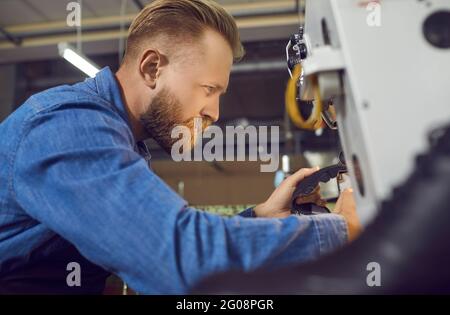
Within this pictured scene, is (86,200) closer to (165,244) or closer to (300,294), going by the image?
(165,244)

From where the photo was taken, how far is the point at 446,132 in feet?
1.38

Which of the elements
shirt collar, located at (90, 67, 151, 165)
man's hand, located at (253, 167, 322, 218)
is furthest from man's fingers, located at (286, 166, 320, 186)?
shirt collar, located at (90, 67, 151, 165)

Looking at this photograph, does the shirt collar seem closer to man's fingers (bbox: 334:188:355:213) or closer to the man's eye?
the man's eye

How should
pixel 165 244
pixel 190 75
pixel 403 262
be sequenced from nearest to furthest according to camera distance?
pixel 403 262 → pixel 165 244 → pixel 190 75

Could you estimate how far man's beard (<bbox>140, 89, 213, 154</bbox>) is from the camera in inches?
36.2

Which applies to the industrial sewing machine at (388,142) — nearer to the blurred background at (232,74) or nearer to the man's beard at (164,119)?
the man's beard at (164,119)

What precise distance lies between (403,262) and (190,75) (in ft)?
2.11

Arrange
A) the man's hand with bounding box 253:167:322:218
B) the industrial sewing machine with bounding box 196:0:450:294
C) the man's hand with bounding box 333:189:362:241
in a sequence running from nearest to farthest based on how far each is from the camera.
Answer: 1. the industrial sewing machine with bounding box 196:0:450:294
2. the man's hand with bounding box 333:189:362:241
3. the man's hand with bounding box 253:167:322:218

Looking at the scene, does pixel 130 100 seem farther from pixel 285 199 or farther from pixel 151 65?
pixel 285 199

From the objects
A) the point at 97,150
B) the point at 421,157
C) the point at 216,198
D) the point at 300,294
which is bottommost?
the point at 300,294

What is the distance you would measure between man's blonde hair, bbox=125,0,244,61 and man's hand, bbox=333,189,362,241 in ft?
1.54

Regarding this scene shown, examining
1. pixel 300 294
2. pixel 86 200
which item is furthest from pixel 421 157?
pixel 86 200

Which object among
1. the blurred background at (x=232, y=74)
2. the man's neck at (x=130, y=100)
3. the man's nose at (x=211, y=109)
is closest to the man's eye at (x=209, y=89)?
the man's nose at (x=211, y=109)

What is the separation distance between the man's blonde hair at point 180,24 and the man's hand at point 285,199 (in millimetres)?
331
